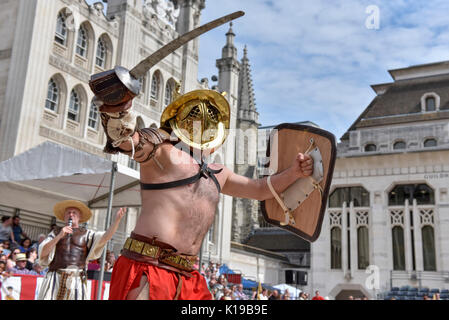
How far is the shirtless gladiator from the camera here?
260 cm

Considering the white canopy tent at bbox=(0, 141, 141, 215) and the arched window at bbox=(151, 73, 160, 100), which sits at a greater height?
the arched window at bbox=(151, 73, 160, 100)

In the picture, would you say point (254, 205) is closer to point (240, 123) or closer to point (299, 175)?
point (240, 123)

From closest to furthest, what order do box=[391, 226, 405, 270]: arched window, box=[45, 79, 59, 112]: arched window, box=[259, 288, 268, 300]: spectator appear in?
box=[259, 288, 268, 300]: spectator < box=[45, 79, 59, 112]: arched window < box=[391, 226, 405, 270]: arched window

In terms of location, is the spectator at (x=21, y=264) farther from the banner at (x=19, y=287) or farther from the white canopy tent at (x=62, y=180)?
the white canopy tent at (x=62, y=180)

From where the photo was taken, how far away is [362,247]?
28641 millimetres

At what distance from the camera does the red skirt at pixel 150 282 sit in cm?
259

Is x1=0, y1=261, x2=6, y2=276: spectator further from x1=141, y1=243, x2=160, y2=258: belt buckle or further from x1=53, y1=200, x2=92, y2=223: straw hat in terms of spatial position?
x1=141, y1=243, x2=160, y2=258: belt buckle

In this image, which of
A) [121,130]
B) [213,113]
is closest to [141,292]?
[121,130]

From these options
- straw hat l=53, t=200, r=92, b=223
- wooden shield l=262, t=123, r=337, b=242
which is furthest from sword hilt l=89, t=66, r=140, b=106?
straw hat l=53, t=200, r=92, b=223

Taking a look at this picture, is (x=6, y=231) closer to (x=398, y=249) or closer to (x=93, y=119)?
(x=93, y=119)

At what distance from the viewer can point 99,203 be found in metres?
13.0

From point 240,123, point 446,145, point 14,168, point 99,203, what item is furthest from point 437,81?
point 14,168

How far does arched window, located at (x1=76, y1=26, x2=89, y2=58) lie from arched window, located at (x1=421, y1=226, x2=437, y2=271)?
2055 centimetres

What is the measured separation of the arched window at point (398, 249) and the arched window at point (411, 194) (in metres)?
1.66
